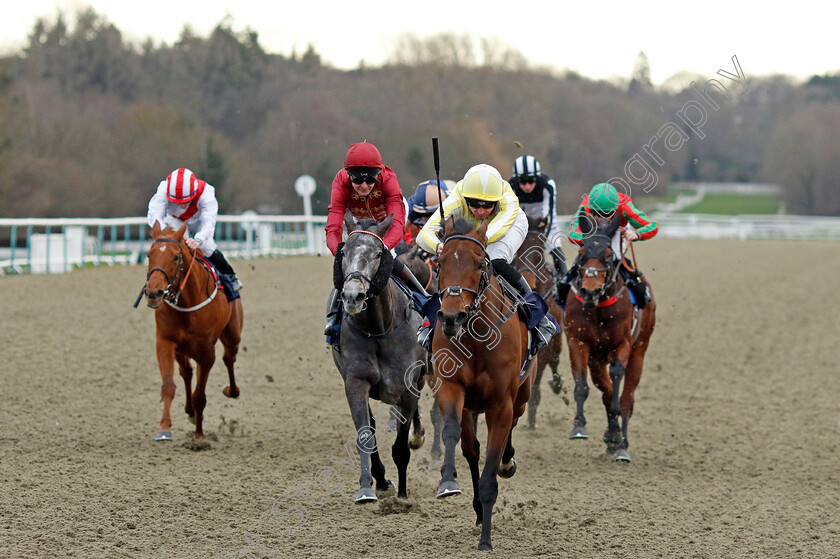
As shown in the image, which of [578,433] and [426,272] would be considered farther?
[578,433]

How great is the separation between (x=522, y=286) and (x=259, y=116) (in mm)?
33059

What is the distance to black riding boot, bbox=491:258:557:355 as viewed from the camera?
539cm

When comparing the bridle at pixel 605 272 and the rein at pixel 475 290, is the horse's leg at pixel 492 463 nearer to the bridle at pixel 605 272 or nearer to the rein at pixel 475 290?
the rein at pixel 475 290

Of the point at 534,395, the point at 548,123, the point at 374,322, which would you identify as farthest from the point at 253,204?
the point at 374,322

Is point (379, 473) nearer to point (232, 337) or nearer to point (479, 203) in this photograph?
point (479, 203)

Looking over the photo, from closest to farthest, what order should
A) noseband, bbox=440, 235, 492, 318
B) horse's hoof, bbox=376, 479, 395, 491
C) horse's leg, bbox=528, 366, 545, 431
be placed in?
noseband, bbox=440, 235, 492, 318, horse's hoof, bbox=376, 479, 395, 491, horse's leg, bbox=528, 366, 545, 431

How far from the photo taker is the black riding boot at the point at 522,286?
5391mm

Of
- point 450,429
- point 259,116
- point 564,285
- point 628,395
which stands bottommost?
point 628,395

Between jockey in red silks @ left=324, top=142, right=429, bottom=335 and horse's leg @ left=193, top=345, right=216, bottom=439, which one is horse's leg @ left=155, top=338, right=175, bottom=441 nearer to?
horse's leg @ left=193, top=345, right=216, bottom=439

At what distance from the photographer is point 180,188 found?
25.0 feet

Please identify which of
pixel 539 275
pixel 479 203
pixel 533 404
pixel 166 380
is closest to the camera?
pixel 479 203

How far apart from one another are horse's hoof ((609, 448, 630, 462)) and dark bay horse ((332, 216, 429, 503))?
200cm

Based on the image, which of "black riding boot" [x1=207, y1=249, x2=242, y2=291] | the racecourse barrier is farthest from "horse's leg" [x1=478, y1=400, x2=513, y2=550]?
the racecourse barrier

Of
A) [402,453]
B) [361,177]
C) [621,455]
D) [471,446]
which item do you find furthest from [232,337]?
[471,446]
